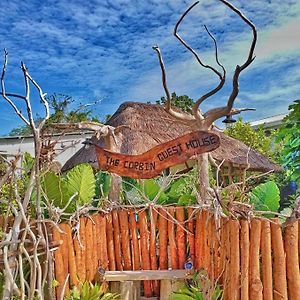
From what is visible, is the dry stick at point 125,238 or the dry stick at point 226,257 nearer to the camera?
the dry stick at point 226,257

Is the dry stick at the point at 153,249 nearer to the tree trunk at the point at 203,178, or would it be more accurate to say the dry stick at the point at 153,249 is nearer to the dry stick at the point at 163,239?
the dry stick at the point at 163,239

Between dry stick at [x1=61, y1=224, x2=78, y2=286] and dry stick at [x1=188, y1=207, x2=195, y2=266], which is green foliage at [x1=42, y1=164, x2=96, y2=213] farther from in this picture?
dry stick at [x1=188, y1=207, x2=195, y2=266]

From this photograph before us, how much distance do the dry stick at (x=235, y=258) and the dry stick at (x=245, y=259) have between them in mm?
41

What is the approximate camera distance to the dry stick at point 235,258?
12.9 feet

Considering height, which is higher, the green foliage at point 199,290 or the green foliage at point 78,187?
the green foliage at point 78,187

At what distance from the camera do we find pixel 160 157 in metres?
5.11

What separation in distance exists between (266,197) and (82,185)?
2.04 meters

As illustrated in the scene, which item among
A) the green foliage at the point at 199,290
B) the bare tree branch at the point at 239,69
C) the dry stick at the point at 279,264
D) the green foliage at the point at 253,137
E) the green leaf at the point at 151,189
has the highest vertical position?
the green foliage at the point at 253,137

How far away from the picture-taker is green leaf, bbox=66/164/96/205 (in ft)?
17.3

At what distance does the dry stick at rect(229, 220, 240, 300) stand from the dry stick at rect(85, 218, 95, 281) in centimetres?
149

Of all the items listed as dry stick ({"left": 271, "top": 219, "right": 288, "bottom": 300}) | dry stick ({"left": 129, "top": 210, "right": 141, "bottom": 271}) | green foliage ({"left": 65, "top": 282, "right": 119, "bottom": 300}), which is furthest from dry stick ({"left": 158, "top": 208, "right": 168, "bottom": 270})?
dry stick ({"left": 271, "top": 219, "right": 288, "bottom": 300})

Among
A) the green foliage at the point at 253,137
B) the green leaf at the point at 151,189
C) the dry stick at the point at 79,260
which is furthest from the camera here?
the green foliage at the point at 253,137

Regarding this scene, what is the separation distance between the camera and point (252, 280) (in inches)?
152

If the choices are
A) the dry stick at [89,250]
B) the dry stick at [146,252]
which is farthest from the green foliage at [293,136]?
the dry stick at [89,250]
